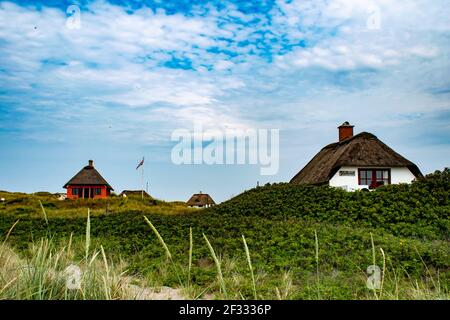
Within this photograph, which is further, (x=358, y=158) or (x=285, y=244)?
(x=358, y=158)

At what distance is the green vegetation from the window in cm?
695

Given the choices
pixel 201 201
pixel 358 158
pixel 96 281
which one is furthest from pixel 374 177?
pixel 96 281

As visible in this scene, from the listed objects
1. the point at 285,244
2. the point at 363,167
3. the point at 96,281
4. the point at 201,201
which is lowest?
the point at 285,244

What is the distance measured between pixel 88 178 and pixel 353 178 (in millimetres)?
22848

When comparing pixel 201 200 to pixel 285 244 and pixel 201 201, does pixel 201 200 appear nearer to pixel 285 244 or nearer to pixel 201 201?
pixel 201 201

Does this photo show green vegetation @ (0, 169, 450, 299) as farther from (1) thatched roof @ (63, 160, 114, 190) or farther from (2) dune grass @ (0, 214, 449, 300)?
(1) thatched roof @ (63, 160, 114, 190)

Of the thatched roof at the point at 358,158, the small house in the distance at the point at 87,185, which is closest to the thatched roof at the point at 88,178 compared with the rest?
the small house in the distance at the point at 87,185

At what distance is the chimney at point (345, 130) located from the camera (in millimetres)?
31434

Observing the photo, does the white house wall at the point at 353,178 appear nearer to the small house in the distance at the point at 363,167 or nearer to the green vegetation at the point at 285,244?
the small house in the distance at the point at 363,167

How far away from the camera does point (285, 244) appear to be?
10.5 metres
